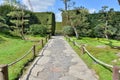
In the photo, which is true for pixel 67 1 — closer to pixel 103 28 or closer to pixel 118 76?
pixel 103 28

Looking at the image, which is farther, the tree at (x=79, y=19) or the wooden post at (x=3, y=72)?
the tree at (x=79, y=19)

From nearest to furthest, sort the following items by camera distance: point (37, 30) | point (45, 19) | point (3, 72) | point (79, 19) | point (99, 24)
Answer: point (3, 72) → point (79, 19) → point (99, 24) → point (37, 30) → point (45, 19)

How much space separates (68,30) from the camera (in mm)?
35969

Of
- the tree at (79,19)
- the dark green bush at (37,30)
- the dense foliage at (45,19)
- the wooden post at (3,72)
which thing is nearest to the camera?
the wooden post at (3,72)

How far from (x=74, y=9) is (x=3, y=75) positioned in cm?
2913

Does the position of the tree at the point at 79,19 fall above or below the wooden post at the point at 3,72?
above

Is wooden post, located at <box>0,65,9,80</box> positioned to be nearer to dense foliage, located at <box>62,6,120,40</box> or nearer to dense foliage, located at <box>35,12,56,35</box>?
dense foliage, located at <box>62,6,120,40</box>

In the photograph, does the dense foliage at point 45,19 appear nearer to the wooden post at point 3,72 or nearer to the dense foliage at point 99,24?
the dense foliage at point 99,24

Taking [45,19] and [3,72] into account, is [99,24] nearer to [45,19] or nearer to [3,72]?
[45,19]

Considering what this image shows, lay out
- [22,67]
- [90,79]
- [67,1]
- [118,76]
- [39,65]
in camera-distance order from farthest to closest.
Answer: [67,1] < [39,65] < [22,67] < [90,79] < [118,76]

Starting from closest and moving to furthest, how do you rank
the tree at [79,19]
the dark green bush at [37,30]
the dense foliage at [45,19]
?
the tree at [79,19]
the dark green bush at [37,30]
the dense foliage at [45,19]

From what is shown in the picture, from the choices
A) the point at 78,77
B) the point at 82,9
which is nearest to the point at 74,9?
the point at 82,9

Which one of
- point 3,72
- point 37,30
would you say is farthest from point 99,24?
point 3,72

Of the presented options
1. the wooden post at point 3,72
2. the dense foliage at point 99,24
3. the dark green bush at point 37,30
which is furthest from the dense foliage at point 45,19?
the wooden post at point 3,72
